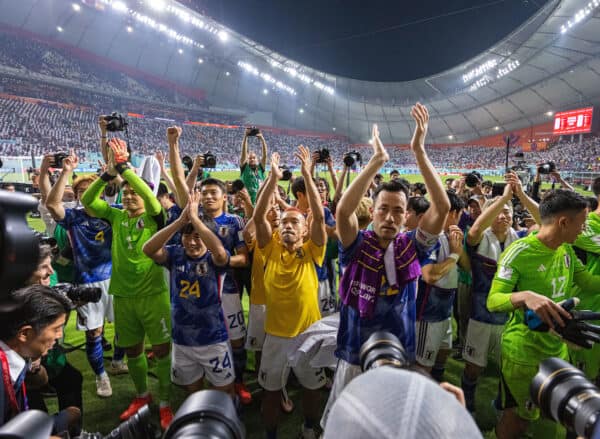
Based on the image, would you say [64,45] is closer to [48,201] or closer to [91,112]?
[91,112]

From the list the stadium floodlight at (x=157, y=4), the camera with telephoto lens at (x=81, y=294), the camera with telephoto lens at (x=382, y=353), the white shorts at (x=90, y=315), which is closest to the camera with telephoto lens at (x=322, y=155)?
the camera with telephoto lens at (x=81, y=294)

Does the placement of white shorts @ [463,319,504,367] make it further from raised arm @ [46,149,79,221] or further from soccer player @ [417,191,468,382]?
raised arm @ [46,149,79,221]

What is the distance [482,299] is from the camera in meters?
3.17

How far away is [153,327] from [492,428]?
3168mm

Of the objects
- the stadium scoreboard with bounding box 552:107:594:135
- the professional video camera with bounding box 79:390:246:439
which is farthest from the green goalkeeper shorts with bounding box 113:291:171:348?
the stadium scoreboard with bounding box 552:107:594:135

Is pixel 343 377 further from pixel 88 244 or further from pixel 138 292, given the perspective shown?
pixel 88 244

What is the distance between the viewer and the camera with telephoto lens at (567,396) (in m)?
0.83

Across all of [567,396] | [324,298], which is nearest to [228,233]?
[324,298]

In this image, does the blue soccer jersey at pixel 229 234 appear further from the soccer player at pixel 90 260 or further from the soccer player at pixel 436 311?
the soccer player at pixel 436 311

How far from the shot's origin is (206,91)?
4672 centimetres

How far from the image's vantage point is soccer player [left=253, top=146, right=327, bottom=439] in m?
2.64

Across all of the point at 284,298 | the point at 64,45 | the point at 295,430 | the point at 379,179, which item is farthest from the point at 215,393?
the point at 64,45

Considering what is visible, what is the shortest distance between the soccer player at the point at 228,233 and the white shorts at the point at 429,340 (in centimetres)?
173

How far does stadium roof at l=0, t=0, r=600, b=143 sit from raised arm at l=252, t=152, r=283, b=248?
2944 cm
